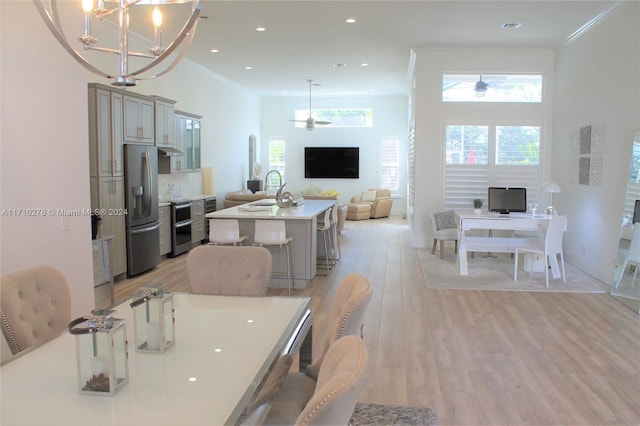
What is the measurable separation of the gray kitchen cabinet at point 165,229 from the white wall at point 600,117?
236 inches

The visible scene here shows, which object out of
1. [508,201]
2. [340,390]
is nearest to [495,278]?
[508,201]

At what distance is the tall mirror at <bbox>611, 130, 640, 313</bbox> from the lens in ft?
17.1

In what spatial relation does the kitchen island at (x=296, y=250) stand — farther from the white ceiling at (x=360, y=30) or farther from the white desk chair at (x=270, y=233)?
the white ceiling at (x=360, y=30)

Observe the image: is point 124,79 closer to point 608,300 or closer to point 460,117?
point 608,300

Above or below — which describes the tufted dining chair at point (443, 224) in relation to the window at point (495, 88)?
below

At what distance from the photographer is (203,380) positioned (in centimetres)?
164

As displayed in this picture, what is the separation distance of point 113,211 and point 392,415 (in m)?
4.37

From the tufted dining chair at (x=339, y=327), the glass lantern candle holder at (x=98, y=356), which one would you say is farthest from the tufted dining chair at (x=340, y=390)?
the glass lantern candle holder at (x=98, y=356)

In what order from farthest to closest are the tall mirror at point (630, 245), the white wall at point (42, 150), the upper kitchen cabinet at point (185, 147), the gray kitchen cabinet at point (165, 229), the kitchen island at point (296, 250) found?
1. the upper kitchen cabinet at point (185, 147)
2. the gray kitchen cabinet at point (165, 229)
3. the kitchen island at point (296, 250)
4. the tall mirror at point (630, 245)
5. the white wall at point (42, 150)

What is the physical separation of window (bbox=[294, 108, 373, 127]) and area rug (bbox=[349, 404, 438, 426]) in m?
11.6

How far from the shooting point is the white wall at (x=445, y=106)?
8.02 m

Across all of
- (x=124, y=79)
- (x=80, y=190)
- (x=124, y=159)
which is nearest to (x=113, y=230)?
(x=124, y=159)

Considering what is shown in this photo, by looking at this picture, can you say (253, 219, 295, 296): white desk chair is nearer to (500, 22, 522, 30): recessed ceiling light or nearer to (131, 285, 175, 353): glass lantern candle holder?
(131, 285, 175, 353): glass lantern candle holder

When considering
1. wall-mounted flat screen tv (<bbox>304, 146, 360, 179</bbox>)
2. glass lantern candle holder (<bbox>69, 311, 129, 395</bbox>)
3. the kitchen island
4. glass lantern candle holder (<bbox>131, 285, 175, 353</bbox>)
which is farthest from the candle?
wall-mounted flat screen tv (<bbox>304, 146, 360, 179</bbox>)
